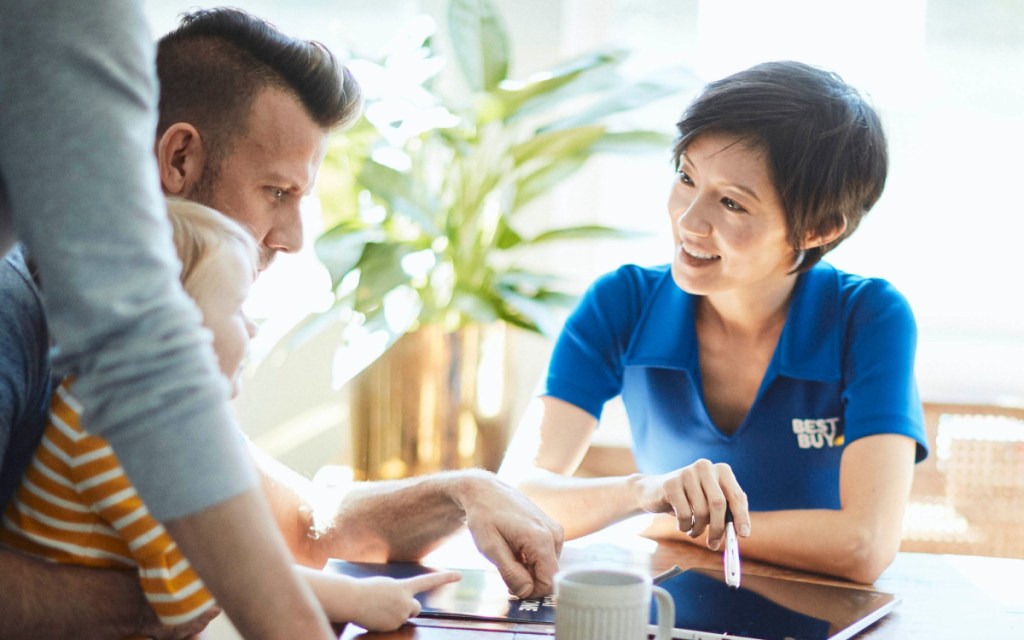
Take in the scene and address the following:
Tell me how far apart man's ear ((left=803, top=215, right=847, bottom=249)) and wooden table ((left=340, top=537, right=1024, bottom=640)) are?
0.50 meters

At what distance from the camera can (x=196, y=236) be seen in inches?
35.9

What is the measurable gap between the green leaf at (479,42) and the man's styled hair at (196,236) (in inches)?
57.7

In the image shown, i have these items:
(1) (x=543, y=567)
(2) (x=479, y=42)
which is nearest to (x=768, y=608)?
(1) (x=543, y=567)

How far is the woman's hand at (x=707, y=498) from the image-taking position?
3.89ft

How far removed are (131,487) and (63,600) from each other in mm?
155

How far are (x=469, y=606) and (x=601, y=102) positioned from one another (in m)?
1.49

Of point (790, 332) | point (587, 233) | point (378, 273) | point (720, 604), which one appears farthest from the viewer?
point (587, 233)

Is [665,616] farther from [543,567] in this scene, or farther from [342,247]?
[342,247]

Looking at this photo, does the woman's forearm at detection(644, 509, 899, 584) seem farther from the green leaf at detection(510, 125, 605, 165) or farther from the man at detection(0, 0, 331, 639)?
the green leaf at detection(510, 125, 605, 165)

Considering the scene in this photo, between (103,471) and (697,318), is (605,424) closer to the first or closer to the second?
(697,318)

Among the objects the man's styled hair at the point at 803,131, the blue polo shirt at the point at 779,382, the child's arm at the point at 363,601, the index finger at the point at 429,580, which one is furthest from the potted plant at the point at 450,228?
the child's arm at the point at 363,601

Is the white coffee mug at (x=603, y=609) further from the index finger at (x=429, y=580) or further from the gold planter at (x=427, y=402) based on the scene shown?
the gold planter at (x=427, y=402)

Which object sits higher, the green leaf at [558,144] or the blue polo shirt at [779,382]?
the green leaf at [558,144]

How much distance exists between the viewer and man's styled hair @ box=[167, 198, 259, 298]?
0.89 meters
